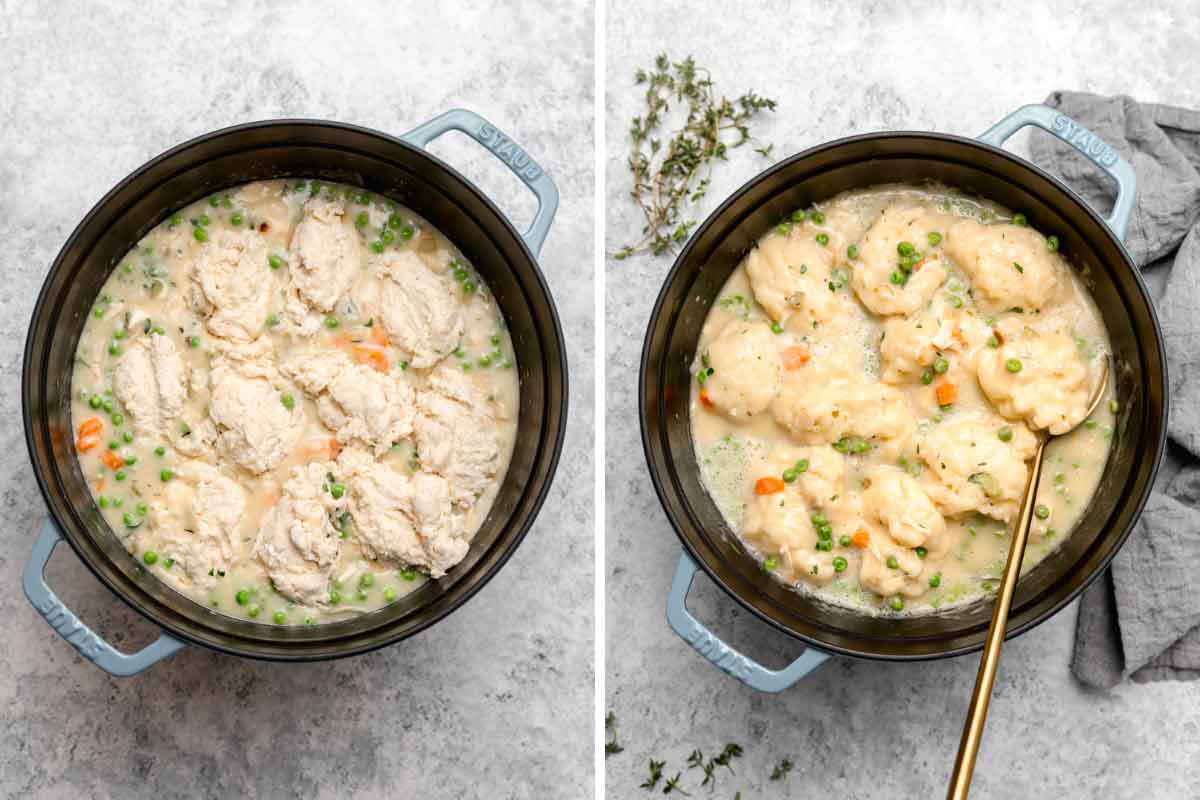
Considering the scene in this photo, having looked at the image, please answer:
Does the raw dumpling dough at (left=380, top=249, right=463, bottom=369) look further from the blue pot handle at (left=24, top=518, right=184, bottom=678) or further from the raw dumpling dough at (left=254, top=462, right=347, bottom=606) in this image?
the blue pot handle at (left=24, top=518, right=184, bottom=678)

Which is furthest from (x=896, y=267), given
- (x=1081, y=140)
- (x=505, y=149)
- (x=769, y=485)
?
(x=505, y=149)

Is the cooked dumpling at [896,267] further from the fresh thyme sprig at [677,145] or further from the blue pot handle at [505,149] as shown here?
the blue pot handle at [505,149]

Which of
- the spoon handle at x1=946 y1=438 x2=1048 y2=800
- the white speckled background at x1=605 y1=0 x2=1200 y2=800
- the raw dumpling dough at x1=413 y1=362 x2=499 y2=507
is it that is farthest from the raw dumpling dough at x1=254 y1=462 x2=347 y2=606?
the spoon handle at x1=946 y1=438 x2=1048 y2=800

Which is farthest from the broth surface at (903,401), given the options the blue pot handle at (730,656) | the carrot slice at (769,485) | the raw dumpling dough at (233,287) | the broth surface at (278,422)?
the raw dumpling dough at (233,287)

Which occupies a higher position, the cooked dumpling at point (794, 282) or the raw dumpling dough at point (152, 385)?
the cooked dumpling at point (794, 282)

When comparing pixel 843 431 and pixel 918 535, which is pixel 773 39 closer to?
pixel 843 431

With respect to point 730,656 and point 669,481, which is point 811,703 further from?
point 669,481
